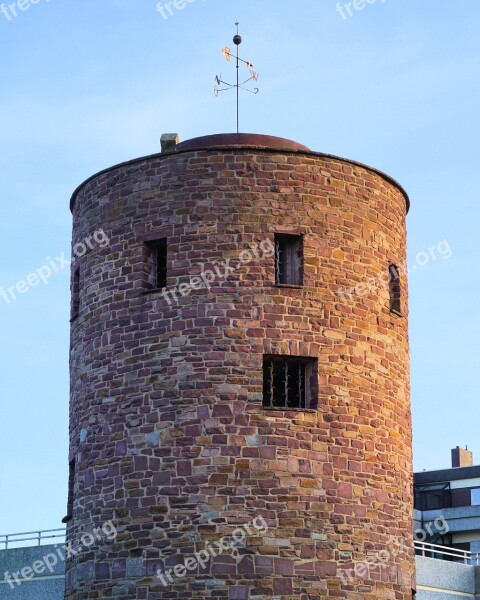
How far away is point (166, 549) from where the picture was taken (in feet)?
81.7

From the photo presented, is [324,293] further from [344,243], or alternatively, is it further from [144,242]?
[144,242]

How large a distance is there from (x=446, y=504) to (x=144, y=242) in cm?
4122

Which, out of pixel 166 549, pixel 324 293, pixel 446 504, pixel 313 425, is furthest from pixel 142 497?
pixel 446 504

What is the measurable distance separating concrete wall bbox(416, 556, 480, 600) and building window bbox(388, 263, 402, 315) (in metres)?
8.12

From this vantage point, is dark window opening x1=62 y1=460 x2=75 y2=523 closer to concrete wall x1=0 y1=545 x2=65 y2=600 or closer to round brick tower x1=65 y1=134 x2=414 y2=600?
round brick tower x1=65 y1=134 x2=414 y2=600

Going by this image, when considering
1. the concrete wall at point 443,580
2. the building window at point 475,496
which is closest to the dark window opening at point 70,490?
the concrete wall at point 443,580

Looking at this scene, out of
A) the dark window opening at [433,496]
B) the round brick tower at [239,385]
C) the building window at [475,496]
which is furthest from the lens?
the dark window opening at [433,496]

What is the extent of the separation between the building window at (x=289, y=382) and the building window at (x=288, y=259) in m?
1.57

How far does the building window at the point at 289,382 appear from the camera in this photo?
25.7 meters

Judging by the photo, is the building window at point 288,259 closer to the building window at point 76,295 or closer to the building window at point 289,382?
the building window at point 289,382

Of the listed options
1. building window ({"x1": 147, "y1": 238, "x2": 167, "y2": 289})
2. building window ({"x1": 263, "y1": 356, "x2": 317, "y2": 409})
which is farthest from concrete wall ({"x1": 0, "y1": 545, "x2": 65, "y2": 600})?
building window ({"x1": 263, "y1": 356, "x2": 317, "y2": 409})
